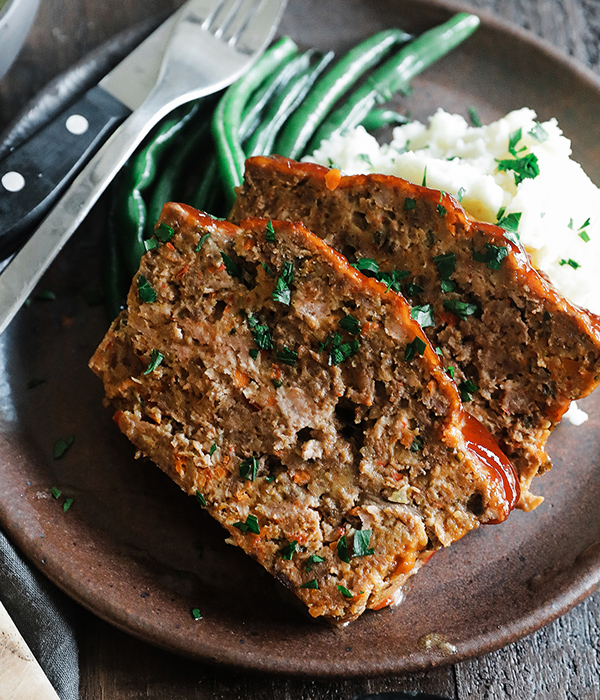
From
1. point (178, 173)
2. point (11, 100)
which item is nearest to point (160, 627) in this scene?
point (178, 173)

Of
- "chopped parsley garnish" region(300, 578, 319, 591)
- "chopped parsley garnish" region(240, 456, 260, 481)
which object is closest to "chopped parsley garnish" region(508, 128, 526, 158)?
"chopped parsley garnish" region(240, 456, 260, 481)

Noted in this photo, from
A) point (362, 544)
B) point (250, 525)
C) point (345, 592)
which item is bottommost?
point (250, 525)

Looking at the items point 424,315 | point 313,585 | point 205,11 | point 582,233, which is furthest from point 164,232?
point 582,233

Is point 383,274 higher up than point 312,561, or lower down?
higher up

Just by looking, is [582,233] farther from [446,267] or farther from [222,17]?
[222,17]

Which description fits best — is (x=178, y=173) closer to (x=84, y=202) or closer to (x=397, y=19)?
(x=84, y=202)

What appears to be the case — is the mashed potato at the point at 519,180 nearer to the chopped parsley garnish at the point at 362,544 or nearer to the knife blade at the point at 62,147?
the knife blade at the point at 62,147

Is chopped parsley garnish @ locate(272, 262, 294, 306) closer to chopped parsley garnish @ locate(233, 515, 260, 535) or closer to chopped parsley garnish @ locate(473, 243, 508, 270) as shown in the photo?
chopped parsley garnish @ locate(473, 243, 508, 270)
